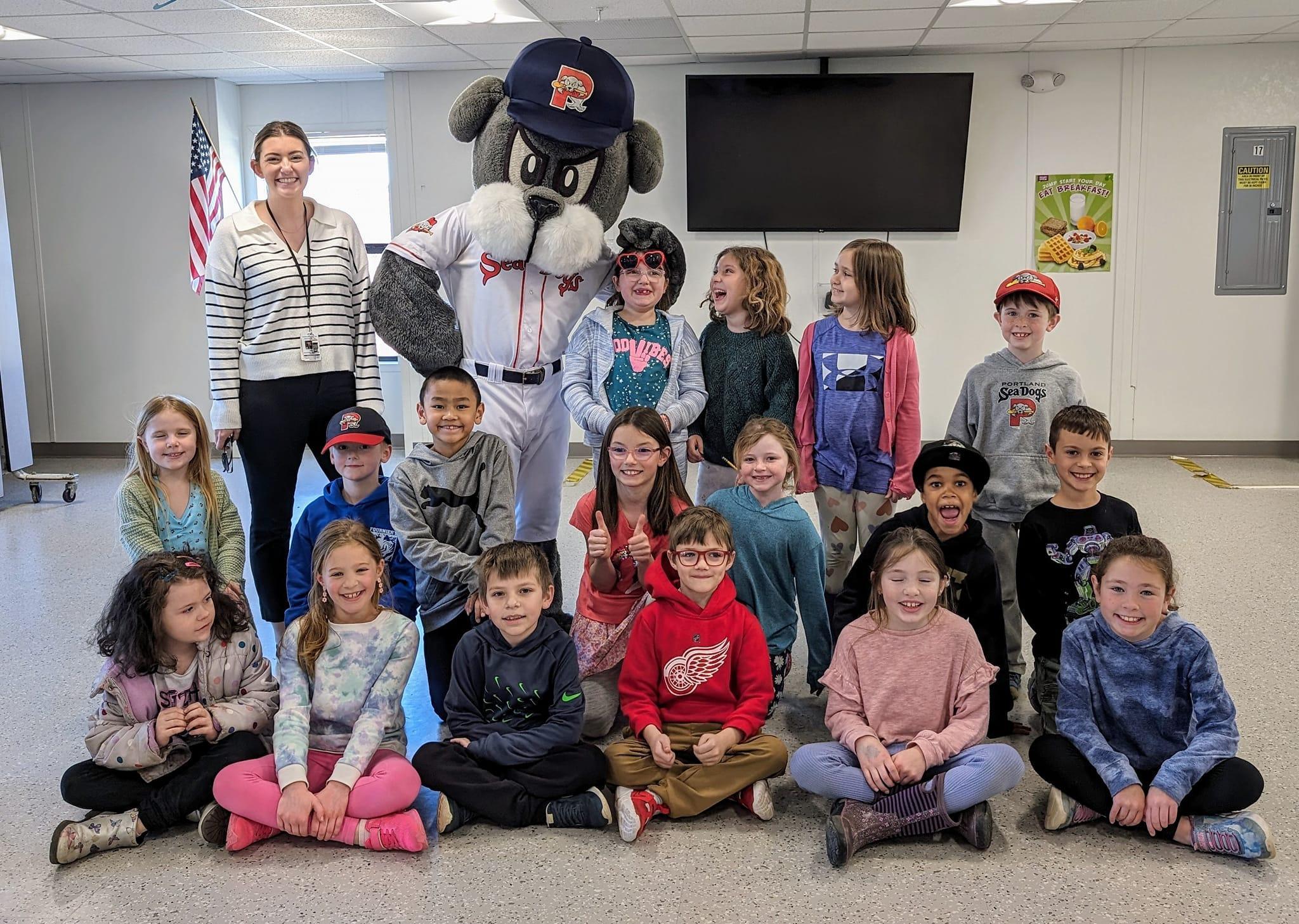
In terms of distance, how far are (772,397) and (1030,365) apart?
2.33 ft

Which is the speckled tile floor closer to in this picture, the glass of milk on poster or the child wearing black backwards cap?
the child wearing black backwards cap

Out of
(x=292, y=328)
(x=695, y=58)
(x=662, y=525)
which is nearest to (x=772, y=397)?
(x=662, y=525)

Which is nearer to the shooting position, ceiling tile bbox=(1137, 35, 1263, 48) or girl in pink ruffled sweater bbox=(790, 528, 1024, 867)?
girl in pink ruffled sweater bbox=(790, 528, 1024, 867)

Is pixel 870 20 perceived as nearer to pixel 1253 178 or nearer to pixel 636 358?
pixel 1253 178

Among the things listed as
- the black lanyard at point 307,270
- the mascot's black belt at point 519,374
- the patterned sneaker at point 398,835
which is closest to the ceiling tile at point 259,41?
the black lanyard at point 307,270

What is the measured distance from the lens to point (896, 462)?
2.97 metres

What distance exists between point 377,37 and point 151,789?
4.69m

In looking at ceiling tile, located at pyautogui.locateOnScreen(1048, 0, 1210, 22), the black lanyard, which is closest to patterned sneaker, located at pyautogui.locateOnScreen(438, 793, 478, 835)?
the black lanyard

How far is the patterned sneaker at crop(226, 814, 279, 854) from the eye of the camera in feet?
6.97

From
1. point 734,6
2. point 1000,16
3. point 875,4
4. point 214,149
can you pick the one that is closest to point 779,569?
point 734,6

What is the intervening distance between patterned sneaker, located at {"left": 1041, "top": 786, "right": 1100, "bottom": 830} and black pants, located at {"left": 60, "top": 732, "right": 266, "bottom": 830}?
5.44 feet

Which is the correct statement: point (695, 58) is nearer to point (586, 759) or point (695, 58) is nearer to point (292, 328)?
point (292, 328)

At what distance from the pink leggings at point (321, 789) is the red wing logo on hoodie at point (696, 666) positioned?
0.60m

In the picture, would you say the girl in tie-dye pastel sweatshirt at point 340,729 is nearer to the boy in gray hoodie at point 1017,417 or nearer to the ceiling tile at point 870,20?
the boy in gray hoodie at point 1017,417
